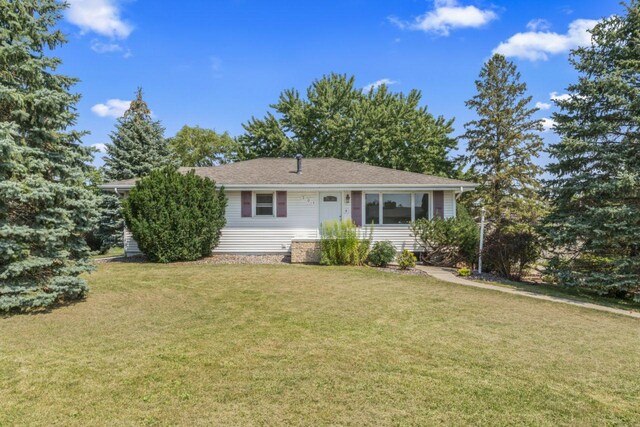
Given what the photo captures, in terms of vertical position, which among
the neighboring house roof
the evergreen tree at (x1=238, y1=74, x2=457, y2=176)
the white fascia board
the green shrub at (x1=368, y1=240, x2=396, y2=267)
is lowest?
the green shrub at (x1=368, y1=240, x2=396, y2=267)

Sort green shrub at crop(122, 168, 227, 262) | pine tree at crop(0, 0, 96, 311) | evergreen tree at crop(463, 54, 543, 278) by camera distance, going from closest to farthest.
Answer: pine tree at crop(0, 0, 96, 311)
green shrub at crop(122, 168, 227, 262)
evergreen tree at crop(463, 54, 543, 278)

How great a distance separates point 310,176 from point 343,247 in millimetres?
4206

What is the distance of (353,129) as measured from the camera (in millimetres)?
26844

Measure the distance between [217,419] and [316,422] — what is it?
794mm

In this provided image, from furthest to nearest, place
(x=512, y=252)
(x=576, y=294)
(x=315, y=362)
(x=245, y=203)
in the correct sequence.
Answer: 1. (x=245, y=203)
2. (x=512, y=252)
3. (x=576, y=294)
4. (x=315, y=362)

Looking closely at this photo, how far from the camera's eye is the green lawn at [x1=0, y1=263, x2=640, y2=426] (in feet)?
9.86

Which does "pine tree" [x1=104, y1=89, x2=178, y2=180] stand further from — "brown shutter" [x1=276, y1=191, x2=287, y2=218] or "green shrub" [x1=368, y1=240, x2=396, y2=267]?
"green shrub" [x1=368, y1=240, x2=396, y2=267]

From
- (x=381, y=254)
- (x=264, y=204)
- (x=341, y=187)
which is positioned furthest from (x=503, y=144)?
(x=264, y=204)

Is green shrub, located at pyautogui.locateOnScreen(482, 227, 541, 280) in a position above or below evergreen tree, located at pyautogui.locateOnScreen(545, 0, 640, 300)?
below

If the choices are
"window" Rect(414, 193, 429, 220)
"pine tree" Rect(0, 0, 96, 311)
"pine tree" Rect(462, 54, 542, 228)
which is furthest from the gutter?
"pine tree" Rect(462, 54, 542, 228)

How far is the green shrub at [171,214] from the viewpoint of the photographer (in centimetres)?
1125

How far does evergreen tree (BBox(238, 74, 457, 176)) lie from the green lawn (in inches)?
811

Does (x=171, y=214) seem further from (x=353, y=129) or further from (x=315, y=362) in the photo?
(x=353, y=129)

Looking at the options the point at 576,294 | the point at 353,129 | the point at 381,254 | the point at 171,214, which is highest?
the point at 353,129
